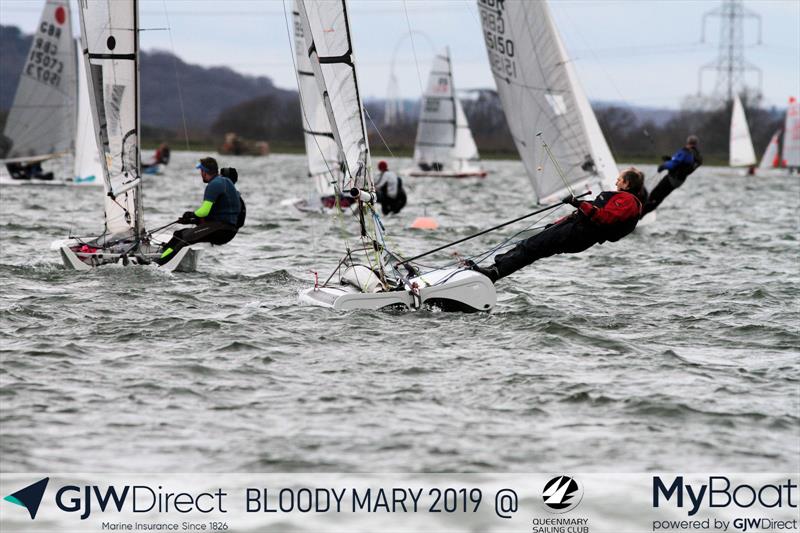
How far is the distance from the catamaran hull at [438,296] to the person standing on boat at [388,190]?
10917 millimetres

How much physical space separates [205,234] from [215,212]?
236mm

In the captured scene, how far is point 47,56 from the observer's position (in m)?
28.1

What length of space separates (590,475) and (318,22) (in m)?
5.98

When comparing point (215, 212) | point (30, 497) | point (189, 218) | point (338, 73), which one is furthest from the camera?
point (215, 212)

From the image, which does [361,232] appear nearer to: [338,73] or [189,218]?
[338,73]

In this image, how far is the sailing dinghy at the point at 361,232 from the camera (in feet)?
30.6

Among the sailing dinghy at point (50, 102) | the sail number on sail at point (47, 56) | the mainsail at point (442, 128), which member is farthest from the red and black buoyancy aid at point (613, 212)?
the mainsail at point (442, 128)

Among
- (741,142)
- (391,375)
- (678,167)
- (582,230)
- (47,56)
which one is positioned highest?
(47,56)

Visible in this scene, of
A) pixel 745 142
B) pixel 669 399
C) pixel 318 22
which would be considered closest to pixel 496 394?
pixel 669 399

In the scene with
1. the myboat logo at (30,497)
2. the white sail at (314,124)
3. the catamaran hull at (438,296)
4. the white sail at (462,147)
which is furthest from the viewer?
the white sail at (462,147)

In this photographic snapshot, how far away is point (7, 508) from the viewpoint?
16.4ft

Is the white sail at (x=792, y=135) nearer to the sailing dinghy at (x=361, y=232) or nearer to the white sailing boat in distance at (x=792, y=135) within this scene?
the white sailing boat in distance at (x=792, y=135)

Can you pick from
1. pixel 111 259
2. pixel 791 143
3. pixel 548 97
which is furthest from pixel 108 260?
pixel 791 143

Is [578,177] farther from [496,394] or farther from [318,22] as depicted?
[496,394]
